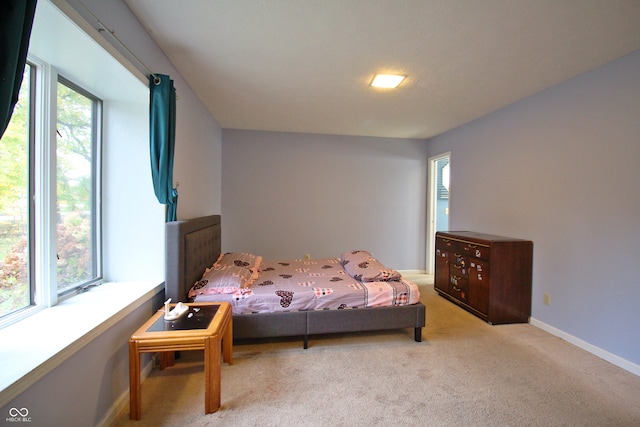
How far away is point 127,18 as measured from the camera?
165 cm

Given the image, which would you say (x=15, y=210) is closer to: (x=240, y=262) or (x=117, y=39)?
(x=117, y=39)

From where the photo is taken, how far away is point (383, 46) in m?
2.01

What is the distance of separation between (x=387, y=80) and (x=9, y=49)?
2.50 metres

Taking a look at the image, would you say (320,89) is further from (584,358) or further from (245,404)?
(584,358)

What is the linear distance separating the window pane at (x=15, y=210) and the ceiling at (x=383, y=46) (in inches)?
38.3

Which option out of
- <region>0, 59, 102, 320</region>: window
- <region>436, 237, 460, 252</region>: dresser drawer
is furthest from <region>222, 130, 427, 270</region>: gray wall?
<region>0, 59, 102, 320</region>: window

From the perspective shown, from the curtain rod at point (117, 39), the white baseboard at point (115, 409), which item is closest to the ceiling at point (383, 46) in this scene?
the curtain rod at point (117, 39)

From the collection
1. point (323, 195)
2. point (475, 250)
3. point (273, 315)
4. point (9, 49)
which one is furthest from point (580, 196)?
point (9, 49)

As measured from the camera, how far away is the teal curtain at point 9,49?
866 mm

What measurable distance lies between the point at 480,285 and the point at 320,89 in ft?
9.28

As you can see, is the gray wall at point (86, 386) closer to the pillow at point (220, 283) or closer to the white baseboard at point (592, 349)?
the pillow at point (220, 283)

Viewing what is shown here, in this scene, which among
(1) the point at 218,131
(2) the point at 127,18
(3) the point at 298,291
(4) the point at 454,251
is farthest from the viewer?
(1) the point at 218,131

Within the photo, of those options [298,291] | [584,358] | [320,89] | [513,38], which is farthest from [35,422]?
[584,358]

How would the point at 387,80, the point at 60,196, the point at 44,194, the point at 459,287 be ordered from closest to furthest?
the point at 44,194 < the point at 60,196 < the point at 387,80 < the point at 459,287
